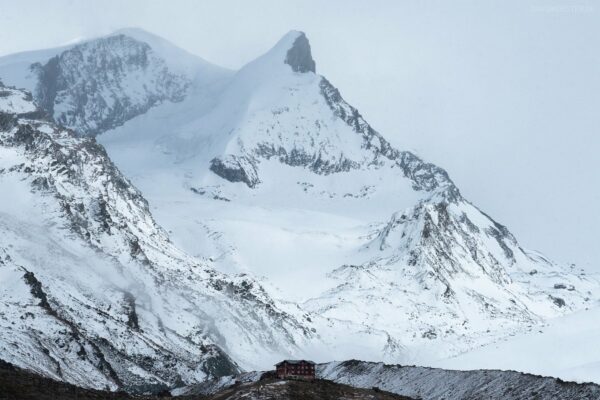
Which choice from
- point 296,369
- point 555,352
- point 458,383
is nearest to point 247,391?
point 458,383

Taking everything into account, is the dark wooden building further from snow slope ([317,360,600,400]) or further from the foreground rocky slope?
the foreground rocky slope

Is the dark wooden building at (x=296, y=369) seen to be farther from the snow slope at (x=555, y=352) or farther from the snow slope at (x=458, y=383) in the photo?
the snow slope at (x=555, y=352)

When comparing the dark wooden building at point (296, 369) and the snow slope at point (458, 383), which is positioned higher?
the snow slope at point (458, 383)

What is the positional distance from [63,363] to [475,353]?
8695 cm

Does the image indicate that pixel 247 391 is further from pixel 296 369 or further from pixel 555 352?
pixel 555 352

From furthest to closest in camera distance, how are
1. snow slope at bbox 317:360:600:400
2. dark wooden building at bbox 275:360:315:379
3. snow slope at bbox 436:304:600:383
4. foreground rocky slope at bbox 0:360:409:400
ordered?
dark wooden building at bbox 275:360:315:379 → snow slope at bbox 436:304:600:383 → snow slope at bbox 317:360:600:400 → foreground rocky slope at bbox 0:360:409:400

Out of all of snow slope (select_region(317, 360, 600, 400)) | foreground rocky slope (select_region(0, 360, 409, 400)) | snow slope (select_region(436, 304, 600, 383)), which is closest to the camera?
foreground rocky slope (select_region(0, 360, 409, 400))

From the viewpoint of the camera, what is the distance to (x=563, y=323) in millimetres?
175750

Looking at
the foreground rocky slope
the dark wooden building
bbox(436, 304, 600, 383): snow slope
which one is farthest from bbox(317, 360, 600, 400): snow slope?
bbox(436, 304, 600, 383): snow slope

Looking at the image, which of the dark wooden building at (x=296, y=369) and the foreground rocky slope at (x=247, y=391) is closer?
the foreground rocky slope at (x=247, y=391)

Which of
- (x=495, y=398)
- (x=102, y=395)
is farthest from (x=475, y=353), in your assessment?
(x=102, y=395)

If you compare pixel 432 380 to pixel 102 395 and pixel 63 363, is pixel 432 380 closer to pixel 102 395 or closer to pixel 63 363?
pixel 102 395

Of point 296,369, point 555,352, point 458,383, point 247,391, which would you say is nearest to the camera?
point 247,391

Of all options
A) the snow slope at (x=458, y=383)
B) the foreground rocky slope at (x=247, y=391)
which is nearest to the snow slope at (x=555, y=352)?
the snow slope at (x=458, y=383)
